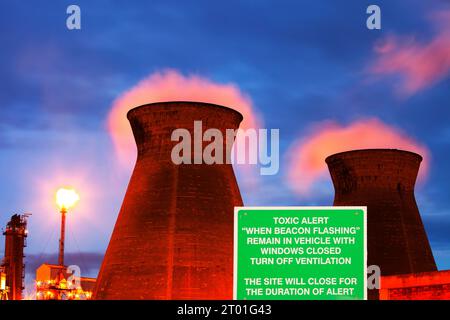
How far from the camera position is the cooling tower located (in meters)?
28.9

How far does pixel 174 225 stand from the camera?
95.5 feet

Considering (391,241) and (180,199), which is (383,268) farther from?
(180,199)

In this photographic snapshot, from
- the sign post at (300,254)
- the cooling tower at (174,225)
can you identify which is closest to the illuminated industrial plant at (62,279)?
the cooling tower at (174,225)

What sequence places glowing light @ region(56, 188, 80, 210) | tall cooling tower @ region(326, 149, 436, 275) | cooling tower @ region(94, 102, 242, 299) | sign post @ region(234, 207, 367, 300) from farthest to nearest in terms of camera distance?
tall cooling tower @ region(326, 149, 436, 275) → cooling tower @ region(94, 102, 242, 299) → glowing light @ region(56, 188, 80, 210) → sign post @ region(234, 207, 367, 300)

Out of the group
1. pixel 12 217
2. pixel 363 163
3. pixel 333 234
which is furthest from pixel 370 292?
pixel 333 234

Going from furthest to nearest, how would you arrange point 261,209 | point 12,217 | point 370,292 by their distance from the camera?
1. point 12,217
2. point 370,292
3. point 261,209

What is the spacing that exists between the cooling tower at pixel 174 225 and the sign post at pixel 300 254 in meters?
23.7

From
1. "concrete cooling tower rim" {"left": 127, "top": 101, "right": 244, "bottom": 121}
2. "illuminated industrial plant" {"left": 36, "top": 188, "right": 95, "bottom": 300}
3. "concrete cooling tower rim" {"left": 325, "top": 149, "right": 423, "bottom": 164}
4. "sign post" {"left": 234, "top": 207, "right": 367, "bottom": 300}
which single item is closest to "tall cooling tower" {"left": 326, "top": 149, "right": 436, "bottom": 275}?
"concrete cooling tower rim" {"left": 325, "top": 149, "right": 423, "bottom": 164}

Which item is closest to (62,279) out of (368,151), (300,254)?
(300,254)

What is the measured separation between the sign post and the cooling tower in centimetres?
2370

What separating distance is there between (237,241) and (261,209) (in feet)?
0.87

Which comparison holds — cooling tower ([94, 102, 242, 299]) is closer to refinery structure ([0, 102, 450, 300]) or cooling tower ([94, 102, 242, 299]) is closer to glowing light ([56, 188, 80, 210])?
refinery structure ([0, 102, 450, 300])

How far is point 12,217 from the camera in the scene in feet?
133
